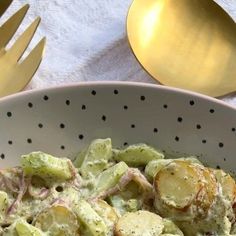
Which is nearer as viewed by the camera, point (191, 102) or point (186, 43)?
point (191, 102)

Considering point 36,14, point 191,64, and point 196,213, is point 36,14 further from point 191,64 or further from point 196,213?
point 196,213

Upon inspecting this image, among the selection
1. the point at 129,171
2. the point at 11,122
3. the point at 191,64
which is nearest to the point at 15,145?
the point at 11,122

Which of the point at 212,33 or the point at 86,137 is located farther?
the point at 212,33

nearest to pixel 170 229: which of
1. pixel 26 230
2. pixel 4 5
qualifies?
pixel 26 230

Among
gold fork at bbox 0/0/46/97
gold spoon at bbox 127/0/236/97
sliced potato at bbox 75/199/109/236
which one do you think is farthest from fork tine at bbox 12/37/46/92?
sliced potato at bbox 75/199/109/236

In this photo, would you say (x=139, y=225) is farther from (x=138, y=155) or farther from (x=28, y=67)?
(x=28, y=67)

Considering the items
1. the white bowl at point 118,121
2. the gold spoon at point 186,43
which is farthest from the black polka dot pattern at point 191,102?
the gold spoon at point 186,43
